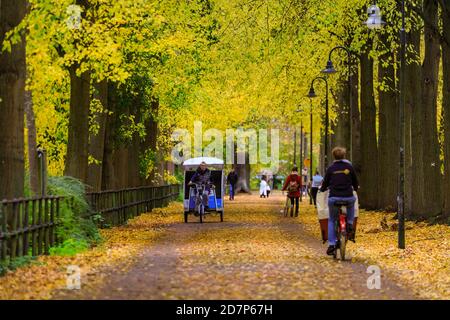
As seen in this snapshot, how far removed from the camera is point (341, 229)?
21625mm

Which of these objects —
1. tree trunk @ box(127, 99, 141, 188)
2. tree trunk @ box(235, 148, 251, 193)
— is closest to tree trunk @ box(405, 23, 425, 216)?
tree trunk @ box(127, 99, 141, 188)

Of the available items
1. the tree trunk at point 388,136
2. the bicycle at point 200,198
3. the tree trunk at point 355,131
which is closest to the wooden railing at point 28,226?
the bicycle at point 200,198

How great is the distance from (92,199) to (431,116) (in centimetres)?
1021

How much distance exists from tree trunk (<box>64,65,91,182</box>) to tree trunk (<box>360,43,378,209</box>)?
17.1m

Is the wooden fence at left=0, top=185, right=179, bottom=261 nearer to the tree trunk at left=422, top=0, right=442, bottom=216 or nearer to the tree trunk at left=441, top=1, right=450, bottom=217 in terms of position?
the tree trunk at left=441, top=1, right=450, bottom=217

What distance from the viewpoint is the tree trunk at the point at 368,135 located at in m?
45.0

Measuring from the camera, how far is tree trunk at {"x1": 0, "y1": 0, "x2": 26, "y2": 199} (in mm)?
21250

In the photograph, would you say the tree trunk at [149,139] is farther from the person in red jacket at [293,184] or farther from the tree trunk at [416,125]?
the tree trunk at [416,125]

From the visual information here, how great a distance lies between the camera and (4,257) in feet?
60.8

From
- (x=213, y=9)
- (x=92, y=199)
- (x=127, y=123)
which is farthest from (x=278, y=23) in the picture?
(x=92, y=199)

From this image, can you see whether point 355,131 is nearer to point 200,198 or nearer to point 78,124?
point 200,198

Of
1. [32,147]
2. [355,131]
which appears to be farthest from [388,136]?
[32,147]

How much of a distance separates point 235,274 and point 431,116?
56.4ft
